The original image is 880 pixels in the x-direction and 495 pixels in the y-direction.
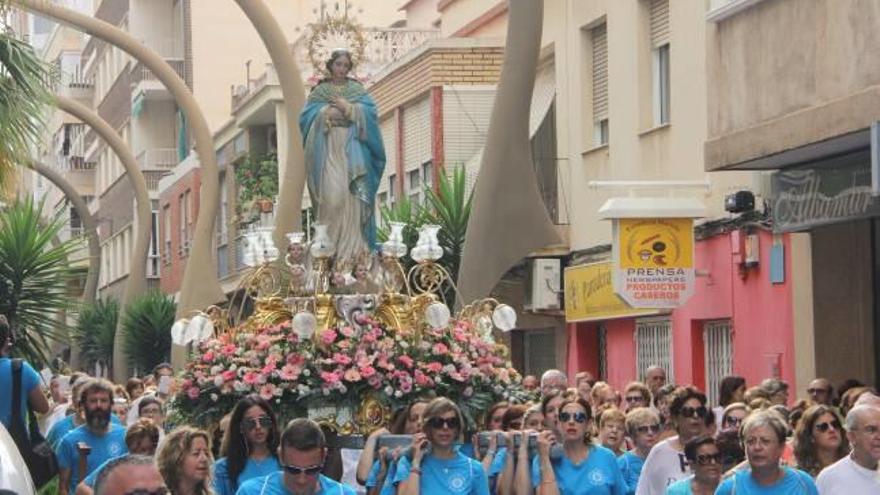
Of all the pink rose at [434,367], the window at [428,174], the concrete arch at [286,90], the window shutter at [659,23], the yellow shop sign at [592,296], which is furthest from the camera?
the window at [428,174]

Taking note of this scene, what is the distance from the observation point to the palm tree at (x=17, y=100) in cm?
1786

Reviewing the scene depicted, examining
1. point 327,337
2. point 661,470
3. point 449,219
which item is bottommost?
point 661,470

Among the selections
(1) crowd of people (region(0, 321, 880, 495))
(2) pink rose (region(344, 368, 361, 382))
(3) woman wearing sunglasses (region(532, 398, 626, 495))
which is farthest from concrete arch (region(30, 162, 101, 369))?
(3) woman wearing sunglasses (region(532, 398, 626, 495))

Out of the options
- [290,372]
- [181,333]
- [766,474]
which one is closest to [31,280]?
[181,333]

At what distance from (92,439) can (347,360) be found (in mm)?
2197

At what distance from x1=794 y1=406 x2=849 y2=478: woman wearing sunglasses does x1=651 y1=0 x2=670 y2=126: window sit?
14301 millimetres

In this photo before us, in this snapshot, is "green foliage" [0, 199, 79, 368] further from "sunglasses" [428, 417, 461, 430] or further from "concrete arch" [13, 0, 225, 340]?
"sunglasses" [428, 417, 461, 430]

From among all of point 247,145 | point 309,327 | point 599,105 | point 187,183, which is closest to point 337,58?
point 309,327

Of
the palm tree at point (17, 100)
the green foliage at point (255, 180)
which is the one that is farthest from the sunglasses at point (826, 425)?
the green foliage at point (255, 180)

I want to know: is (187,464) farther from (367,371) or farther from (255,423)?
(367,371)

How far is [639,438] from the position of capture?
1391cm

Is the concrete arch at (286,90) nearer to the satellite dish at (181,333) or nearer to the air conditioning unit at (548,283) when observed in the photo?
the air conditioning unit at (548,283)

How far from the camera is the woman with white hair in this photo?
35.3 ft

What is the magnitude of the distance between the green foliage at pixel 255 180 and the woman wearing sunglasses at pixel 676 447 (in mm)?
32043
